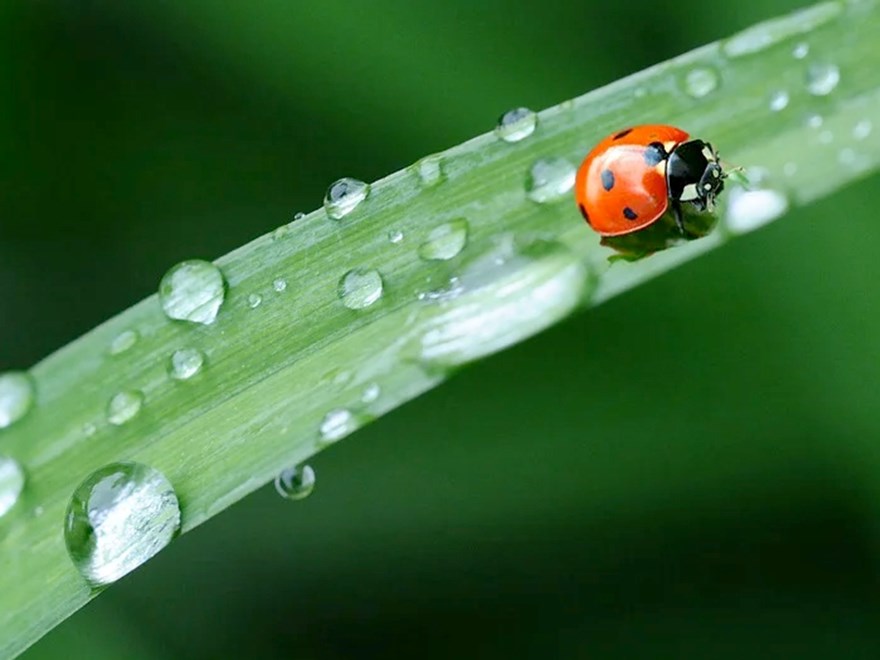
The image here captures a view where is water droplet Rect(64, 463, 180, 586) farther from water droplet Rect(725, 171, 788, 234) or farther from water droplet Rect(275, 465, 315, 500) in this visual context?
water droplet Rect(725, 171, 788, 234)

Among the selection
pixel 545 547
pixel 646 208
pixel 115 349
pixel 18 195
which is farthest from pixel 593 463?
pixel 18 195

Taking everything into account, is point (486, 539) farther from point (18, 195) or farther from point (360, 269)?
point (18, 195)

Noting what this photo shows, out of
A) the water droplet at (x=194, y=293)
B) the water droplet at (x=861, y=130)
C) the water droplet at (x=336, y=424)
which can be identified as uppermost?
the water droplet at (x=861, y=130)

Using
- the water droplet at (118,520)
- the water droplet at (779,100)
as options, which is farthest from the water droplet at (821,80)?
the water droplet at (118,520)

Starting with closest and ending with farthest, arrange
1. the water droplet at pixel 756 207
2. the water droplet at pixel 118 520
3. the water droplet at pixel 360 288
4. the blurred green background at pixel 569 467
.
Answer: the water droplet at pixel 118 520 → the water droplet at pixel 360 288 → the water droplet at pixel 756 207 → the blurred green background at pixel 569 467

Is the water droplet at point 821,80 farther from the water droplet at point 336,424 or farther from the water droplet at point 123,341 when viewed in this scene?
the water droplet at point 123,341

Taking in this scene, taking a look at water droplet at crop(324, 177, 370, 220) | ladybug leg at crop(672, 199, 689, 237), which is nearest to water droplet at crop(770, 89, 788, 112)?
ladybug leg at crop(672, 199, 689, 237)

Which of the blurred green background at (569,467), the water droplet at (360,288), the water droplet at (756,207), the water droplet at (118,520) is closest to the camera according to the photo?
the water droplet at (118,520)
